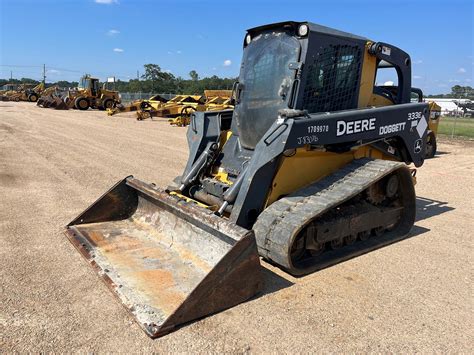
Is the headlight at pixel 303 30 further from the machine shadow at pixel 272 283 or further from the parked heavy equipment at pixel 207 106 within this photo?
the parked heavy equipment at pixel 207 106

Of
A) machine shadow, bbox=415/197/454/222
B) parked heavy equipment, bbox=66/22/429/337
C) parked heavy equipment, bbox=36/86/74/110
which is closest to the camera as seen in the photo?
parked heavy equipment, bbox=66/22/429/337

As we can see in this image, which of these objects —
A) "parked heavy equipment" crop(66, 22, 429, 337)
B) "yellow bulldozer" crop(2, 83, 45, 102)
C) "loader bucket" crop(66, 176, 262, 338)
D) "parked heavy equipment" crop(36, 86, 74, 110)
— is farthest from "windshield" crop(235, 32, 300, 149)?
"yellow bulldozer" crop(2, 83, 45, 102)

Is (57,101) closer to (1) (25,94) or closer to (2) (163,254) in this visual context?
(1) (25,94)

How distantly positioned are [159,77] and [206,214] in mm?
83079

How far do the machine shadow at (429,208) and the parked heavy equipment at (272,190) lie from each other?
38.3 inches

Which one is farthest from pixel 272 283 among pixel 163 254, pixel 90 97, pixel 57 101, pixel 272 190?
pixel 57 101

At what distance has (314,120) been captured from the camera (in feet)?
14.3

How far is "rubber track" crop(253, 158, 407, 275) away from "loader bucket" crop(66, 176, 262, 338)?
14.6 inches

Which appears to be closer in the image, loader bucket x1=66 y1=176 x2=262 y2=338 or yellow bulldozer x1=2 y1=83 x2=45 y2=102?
loader bucket x1=66 y1=176 x2=262 y2=338

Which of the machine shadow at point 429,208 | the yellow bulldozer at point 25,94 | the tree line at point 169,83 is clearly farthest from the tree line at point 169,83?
the machine shadow at point 429,208

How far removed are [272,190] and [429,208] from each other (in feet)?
12.3

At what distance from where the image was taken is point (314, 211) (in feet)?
12.9

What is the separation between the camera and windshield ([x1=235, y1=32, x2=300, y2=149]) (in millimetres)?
4781

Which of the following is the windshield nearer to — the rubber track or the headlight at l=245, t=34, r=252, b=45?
the headlight at l=245, t=34, r=252, b=45
